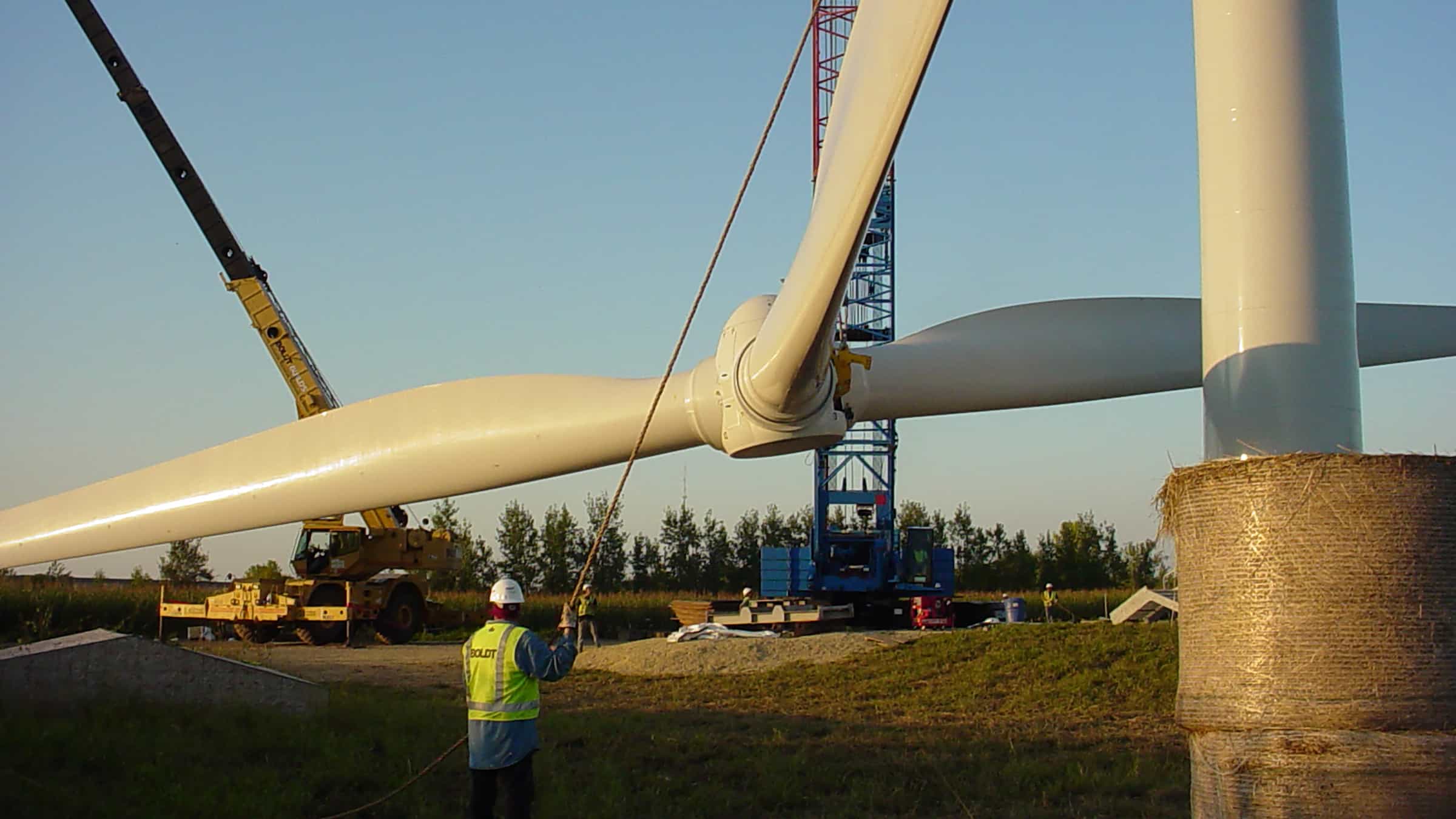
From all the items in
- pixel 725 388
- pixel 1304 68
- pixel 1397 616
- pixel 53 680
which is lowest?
pixel 53 680

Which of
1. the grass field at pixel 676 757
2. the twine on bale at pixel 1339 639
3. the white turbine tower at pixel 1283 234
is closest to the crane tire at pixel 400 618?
the grass field at pixel 676 757

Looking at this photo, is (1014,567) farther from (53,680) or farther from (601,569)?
(53,680)

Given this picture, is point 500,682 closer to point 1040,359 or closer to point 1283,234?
point 1040,359

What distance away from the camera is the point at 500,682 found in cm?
684

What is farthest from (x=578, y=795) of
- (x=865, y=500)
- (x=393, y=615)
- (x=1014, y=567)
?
(x=1014, y=567)

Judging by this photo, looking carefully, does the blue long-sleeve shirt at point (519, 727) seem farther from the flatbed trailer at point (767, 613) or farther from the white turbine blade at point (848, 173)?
the flatbed trailer at point (767, 613)

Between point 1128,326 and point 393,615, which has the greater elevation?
point 1128,326

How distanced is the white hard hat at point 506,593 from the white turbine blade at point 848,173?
2.07m

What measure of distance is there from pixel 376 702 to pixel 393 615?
51.3 ft

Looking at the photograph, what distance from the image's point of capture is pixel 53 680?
366 inches

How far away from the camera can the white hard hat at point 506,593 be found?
7.12 m

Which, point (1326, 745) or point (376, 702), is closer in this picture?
point (1326, 745)

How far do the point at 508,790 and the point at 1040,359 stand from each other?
3484mm

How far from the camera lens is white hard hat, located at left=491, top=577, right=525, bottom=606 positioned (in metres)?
7.12
